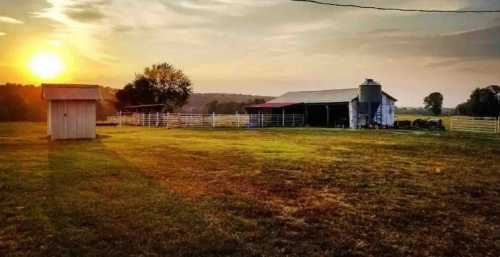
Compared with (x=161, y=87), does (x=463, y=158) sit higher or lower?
lower

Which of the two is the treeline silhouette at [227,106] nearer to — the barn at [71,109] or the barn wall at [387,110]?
the barn wall at [387,110]

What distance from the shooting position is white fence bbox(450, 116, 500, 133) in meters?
35.3

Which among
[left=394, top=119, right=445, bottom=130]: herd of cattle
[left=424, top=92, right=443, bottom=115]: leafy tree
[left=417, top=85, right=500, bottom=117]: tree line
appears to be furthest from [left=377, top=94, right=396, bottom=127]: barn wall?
A: [left=424, top=92, right=443, bottom=115]: leafy tree

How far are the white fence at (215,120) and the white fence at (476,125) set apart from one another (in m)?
16.0

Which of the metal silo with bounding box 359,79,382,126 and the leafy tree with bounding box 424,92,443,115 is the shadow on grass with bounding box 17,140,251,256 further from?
the leafy tree with bounding box 424,92,443,115

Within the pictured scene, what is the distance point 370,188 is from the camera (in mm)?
9727

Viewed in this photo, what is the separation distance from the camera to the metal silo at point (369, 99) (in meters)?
43.5

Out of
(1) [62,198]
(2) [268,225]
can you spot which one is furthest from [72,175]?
(2) [268,225]

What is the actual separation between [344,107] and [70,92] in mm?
30705

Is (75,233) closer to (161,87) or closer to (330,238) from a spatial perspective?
(330,238)

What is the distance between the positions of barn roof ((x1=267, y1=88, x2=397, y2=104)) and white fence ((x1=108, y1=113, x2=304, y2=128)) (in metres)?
3.04

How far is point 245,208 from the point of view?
773 cm

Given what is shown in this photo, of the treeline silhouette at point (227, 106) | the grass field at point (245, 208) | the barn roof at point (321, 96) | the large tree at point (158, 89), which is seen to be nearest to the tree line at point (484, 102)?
the barn roof at point (321, 96)

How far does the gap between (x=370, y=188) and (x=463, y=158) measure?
331 inches
